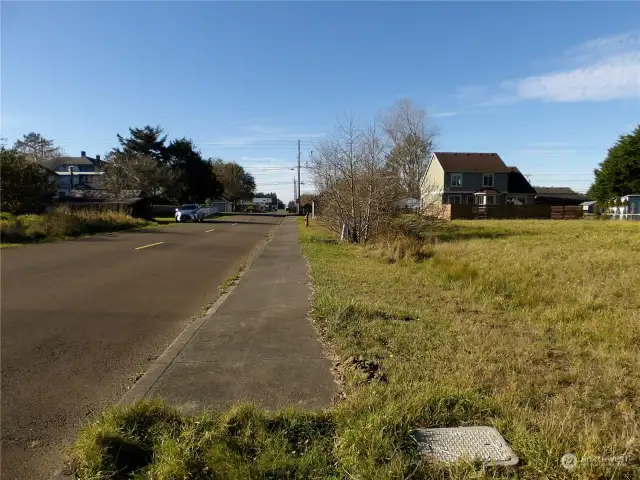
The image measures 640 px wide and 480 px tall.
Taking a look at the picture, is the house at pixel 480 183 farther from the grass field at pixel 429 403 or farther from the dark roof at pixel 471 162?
the grass field at pixel 429 403

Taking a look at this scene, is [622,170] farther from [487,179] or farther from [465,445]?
[465,445]

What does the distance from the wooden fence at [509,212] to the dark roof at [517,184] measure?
8353mm

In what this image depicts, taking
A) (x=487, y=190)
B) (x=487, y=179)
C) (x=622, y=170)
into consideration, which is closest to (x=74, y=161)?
(x=487, y=179)

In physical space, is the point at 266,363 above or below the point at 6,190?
below

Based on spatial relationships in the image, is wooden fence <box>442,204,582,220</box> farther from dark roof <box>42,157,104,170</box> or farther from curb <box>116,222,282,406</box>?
dark roof <box>42,157,104,170</box>

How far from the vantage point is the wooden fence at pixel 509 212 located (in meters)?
46.7

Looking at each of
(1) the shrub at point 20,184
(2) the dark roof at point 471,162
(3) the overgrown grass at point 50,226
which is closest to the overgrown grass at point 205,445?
(3) the overgrown grass at point 50,226

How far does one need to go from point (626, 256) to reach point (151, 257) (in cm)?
1446

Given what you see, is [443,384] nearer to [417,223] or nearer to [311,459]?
[311,459]

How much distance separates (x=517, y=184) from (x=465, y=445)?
196 ft

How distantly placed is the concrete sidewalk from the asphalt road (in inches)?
16.0

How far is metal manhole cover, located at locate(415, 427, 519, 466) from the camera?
117 inches

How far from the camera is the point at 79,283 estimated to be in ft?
32.8

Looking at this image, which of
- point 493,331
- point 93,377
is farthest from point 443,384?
point 93,377
